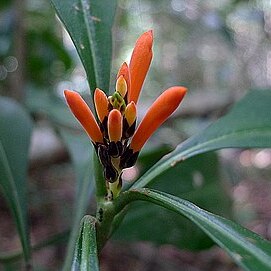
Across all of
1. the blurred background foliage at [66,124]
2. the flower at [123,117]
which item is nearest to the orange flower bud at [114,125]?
the flower at [123,117]

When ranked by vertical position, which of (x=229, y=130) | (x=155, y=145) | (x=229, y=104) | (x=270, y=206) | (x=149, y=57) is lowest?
(x=270, y=206)

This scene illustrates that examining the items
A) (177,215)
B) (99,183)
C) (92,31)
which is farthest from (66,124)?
(99,183)

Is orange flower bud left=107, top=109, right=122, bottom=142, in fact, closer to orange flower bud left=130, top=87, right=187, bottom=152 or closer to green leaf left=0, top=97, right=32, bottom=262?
orange flower bud left=130, top=87, right=187, bottom=152

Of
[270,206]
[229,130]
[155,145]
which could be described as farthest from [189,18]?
[229,130]

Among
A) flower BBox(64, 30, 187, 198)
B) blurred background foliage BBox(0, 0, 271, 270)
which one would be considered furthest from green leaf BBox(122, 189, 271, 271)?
blurred background foliage BBox(0, 0, 271, 270)

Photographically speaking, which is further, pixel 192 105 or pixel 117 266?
pixel 192 105

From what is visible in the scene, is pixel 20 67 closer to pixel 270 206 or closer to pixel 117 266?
pixel 117 266

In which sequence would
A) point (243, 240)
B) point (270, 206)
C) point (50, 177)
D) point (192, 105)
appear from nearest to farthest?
point (243, 240) → point (192, 105) → point (50, 177) → point (270, 206)

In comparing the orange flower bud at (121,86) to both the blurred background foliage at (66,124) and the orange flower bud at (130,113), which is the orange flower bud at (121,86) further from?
the blurred background foliage at (66,124)
